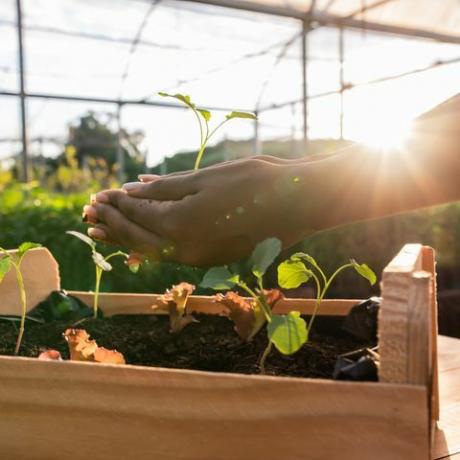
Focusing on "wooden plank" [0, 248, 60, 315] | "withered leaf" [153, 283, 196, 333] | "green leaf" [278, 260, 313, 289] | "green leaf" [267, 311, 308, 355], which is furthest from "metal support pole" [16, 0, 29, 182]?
"green leaf" [267, 311, 308, 355]

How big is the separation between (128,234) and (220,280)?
0.62ft

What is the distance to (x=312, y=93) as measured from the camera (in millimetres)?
8914

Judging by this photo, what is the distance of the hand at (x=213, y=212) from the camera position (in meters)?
0.73

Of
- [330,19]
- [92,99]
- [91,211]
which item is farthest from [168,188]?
[92,99]

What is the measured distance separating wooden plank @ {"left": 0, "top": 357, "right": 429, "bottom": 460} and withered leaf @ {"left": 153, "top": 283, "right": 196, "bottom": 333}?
1.27 feet

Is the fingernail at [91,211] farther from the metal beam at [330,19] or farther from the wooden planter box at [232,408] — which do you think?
the metal beam at [330,19]

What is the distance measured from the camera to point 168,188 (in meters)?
0.77

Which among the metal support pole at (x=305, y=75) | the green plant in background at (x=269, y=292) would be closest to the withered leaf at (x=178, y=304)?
the green plant in background at (x=269, y=292)

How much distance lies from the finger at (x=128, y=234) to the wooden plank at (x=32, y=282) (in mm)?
366

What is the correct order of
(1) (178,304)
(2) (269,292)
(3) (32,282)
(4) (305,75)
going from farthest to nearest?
(4) (305,75), (3) (32,282), (1) (178,304), (2) (269,292)

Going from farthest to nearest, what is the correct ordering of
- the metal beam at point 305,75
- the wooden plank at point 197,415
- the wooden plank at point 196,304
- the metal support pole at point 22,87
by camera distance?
the metal beam at point 305,75 < the metal support pole at point 22,87 < the wooden plank at point 196,304 < the wooden plank at point 197,415

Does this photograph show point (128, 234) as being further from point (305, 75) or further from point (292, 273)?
point (305, 75)

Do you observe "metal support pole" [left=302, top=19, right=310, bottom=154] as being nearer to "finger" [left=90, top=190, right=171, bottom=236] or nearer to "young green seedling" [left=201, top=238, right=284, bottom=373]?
"finger" [left=90, top=190, right=171, bottom=236]

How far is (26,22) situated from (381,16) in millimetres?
4595
